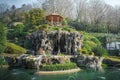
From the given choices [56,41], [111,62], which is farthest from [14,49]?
[111,62]

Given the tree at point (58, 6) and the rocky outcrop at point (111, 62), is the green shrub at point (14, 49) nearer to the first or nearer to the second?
the rocky outcrop at point (111, 62)

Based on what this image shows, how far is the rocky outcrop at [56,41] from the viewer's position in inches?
1812

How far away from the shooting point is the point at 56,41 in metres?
47.5

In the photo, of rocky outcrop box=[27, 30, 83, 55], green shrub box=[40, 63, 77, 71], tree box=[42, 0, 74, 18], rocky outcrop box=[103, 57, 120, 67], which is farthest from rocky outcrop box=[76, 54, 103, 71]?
tree box=[42, 0, 74, 18]

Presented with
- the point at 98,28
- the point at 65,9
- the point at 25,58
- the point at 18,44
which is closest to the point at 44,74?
the point at 25,58

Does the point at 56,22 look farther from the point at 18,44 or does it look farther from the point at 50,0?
the point at 50,0

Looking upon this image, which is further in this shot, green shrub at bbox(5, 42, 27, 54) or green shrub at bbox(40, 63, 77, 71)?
green shrub at bbox(5, 42, 27, 54)

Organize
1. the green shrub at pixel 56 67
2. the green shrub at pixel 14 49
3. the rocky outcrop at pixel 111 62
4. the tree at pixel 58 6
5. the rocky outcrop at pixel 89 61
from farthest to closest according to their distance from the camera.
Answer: the tree at pixel 58 6, the green shrub at pixel 14 49, the rocky outcrop at pixel 111 62, the rocky outcrop at pixel 89 61, the green shrub at pixel 56 67

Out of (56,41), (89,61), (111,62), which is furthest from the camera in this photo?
(56,41)

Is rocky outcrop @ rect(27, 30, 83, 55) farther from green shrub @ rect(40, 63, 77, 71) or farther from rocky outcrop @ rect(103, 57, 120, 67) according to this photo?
green shrub @ rect(40, 63, 77, 71)

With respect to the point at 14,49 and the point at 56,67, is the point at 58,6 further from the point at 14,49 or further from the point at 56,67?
the point at 56,67

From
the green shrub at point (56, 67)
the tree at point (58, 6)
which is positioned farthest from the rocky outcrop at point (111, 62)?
the tree at point (58, 6)

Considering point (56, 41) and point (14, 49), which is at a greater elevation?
point (56, 41)

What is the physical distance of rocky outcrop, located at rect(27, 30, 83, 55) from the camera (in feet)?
151
